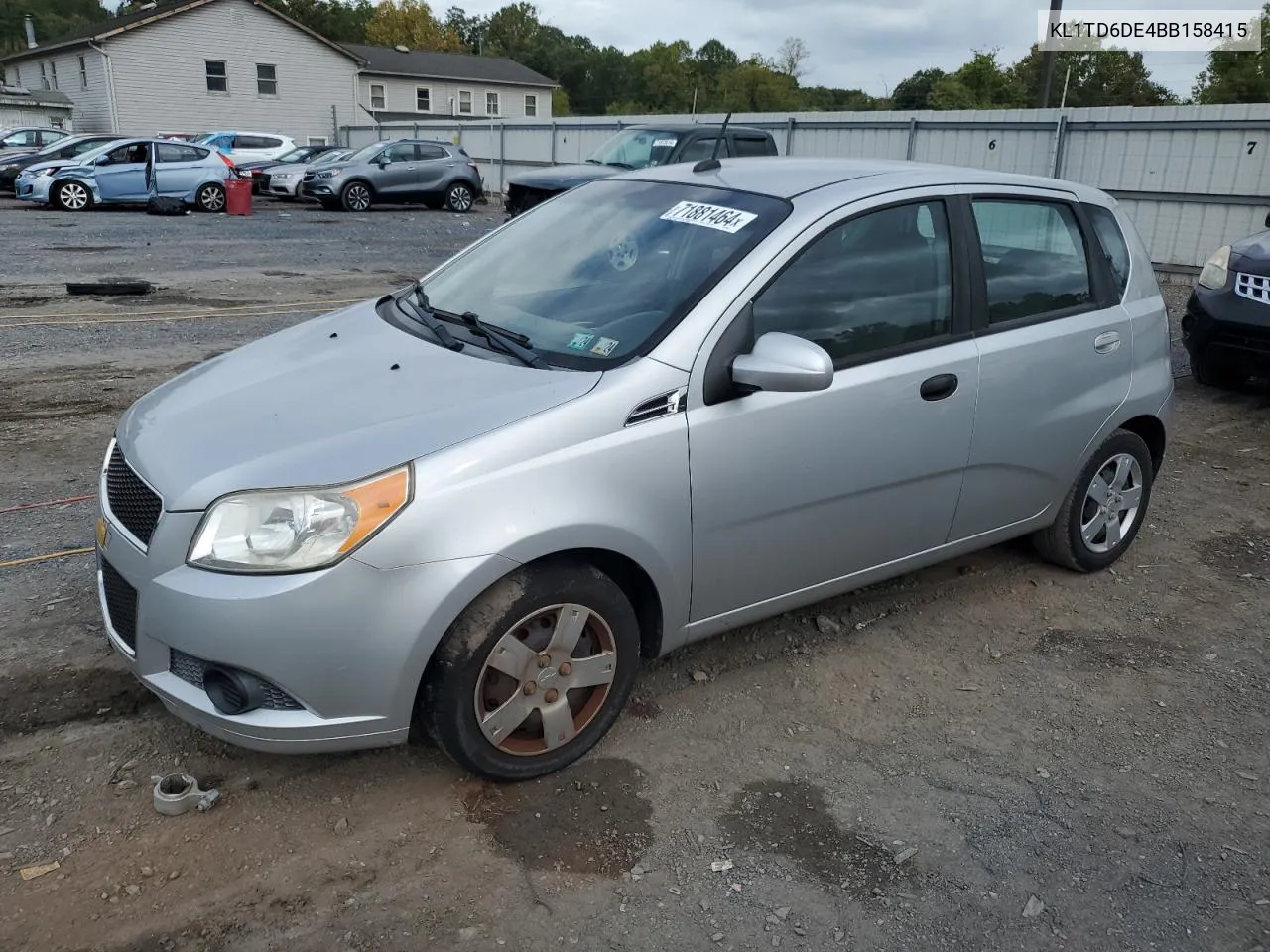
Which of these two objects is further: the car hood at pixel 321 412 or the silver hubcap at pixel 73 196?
the silver hubcap at pixel 73 196

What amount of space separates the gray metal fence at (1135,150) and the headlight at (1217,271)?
6791 millimetres

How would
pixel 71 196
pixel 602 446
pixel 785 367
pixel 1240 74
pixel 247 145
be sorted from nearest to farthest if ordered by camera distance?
1. pixel 602 446
2. pixel 785 367
3. pixel 71 196
4. pixel 247 145
5. pixel 1240 74

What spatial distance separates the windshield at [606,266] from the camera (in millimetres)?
3367

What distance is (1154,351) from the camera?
4.68m

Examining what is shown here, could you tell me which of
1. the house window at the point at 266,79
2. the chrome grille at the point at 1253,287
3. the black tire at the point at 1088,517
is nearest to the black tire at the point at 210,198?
the chrome grille at the point at 1253,287

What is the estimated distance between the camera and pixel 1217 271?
306 inches

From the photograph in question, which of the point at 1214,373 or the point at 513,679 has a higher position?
the point at 513,679

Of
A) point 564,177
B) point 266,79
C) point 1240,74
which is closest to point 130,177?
point 564,177

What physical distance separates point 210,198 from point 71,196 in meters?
2.50

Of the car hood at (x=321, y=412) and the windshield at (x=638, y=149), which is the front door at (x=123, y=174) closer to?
the windshield at (x=638, y=149)

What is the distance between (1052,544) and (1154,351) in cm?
98

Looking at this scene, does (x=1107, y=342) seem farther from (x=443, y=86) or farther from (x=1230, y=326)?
(x=443, y=86)

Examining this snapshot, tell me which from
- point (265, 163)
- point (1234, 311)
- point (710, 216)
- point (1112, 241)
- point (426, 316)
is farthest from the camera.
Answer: point (265, 163)

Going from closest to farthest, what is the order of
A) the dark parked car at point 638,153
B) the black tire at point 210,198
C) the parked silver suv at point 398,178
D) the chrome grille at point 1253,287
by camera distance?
1. the chrome grille at point 1253,287
2. the dark parked car at point 638,153
3. the black tire at point 210,198
4. the parked silver suv at point 398,178
